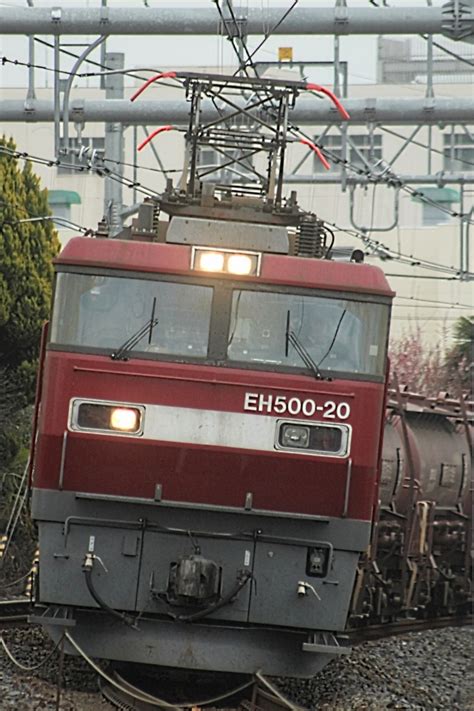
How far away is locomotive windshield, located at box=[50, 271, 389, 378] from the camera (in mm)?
9422

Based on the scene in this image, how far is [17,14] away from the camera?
12391mm

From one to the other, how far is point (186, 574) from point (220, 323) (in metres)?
1.65

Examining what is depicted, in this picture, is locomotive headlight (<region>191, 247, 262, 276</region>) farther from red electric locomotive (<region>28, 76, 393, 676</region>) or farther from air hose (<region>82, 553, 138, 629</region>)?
air hose (<region>82, 553, 138, 629</region>)

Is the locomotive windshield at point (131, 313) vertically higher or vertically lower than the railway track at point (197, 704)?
higher

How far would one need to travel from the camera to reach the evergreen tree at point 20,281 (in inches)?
798

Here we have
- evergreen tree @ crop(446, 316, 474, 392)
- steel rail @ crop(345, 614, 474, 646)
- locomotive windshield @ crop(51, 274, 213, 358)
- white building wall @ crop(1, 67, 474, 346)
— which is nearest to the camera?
locomotive windshield @ crop(51, 274, 213, 358)

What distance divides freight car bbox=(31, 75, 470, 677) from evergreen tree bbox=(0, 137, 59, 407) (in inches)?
416

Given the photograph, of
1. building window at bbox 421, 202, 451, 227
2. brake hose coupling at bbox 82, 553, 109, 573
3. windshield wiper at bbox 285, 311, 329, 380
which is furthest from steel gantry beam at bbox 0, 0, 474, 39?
building window at bbox 421, 202, 451, 227

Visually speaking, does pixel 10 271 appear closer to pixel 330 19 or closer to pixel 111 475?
pixel 330 19

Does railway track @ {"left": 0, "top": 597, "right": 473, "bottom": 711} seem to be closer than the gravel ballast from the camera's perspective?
Yes

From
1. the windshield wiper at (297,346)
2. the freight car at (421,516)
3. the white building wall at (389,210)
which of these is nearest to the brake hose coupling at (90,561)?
the windshield wiper at (297,346)

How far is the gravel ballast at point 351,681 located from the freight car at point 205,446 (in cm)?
56

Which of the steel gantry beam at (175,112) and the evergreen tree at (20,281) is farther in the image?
the evergreen tree at (20,281)

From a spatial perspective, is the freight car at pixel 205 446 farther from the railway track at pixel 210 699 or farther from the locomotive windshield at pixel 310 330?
the railway track at pixel 210 699
